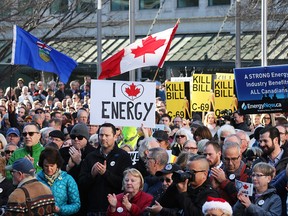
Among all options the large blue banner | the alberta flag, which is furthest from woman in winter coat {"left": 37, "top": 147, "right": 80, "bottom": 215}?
the alberta flag

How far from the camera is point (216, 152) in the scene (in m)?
12.2

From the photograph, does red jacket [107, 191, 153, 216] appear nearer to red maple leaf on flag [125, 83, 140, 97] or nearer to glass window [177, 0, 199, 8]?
red maple leaf on flag [125, 83, 140, 97]

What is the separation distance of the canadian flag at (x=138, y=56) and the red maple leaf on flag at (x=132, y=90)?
3642mm

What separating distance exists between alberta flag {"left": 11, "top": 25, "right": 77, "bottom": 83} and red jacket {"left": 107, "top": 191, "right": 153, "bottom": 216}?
9758mm

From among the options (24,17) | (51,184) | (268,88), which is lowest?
(51,184)

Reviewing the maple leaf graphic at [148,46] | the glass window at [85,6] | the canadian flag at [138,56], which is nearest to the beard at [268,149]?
the canadian flag at [138,56]

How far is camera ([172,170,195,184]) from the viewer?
1074cm

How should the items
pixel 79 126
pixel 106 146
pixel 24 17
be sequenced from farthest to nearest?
1. pixel 24 17
2. pixel 79 126
3. pixel 106 146

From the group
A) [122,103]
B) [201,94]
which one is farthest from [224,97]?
[122,103]

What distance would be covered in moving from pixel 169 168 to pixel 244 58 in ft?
110

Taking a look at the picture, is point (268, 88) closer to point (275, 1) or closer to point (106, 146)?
point (106, 146)

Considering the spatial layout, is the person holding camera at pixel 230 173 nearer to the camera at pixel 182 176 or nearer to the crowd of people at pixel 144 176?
the crowd of people at pixel 144 176

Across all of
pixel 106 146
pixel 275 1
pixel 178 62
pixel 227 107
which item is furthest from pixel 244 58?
pixel 106 146

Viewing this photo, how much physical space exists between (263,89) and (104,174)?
13.4 ft
